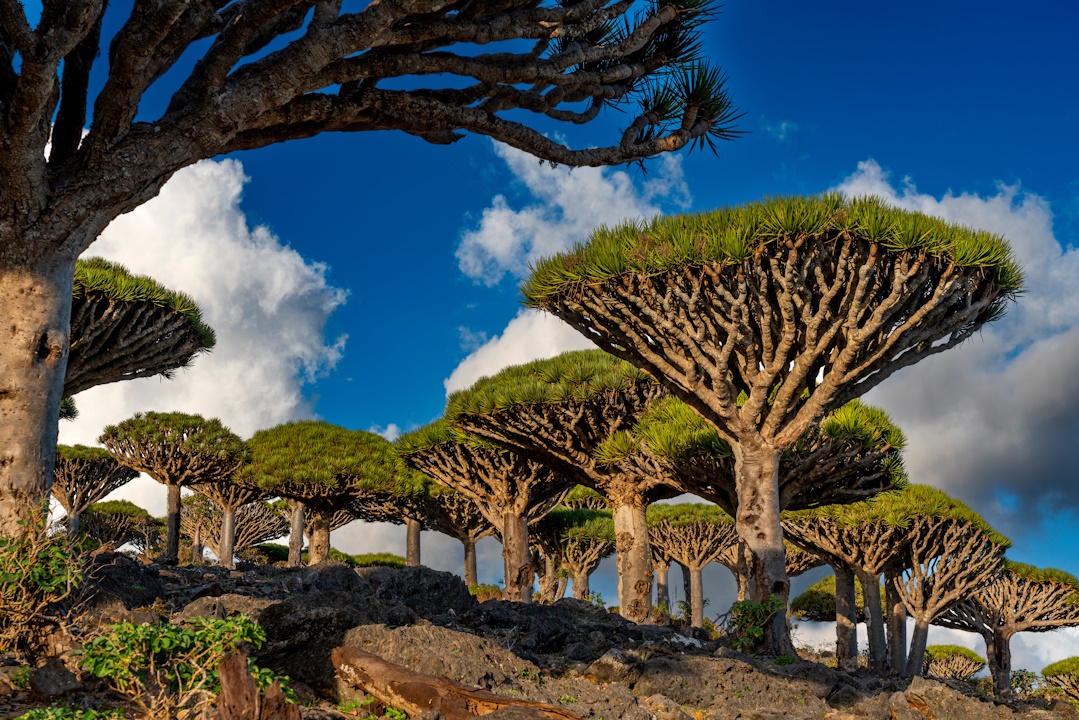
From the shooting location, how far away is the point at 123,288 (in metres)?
13.9

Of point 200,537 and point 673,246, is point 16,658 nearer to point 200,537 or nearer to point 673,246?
point 673,246

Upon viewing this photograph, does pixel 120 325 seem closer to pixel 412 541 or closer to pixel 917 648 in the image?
pixel 412 541

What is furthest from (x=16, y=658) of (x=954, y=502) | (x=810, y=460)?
(x=954, y=502)

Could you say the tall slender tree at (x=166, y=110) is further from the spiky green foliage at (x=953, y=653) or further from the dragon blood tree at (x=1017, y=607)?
the spiky green foliage at (x=953, y=653)

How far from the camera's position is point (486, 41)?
6.31 meters

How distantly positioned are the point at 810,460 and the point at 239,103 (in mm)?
10129

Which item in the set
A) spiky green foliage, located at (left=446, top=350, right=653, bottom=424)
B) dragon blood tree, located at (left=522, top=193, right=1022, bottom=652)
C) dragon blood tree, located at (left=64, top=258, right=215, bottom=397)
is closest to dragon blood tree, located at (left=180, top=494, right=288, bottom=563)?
dragon blood tree, located at (left=64, top=258, right=215, bottom=397)

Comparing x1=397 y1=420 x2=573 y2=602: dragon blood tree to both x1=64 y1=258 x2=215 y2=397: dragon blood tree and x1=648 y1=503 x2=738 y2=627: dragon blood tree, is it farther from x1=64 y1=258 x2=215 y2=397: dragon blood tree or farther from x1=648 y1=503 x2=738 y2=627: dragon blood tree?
x1=648 y1=503 x2=738 y2=627: dragon blood tree

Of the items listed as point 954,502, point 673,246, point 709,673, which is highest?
point 673,246

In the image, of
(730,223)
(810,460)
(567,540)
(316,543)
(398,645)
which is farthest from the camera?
(567,540)

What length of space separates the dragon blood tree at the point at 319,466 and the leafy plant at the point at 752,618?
16.5 metres

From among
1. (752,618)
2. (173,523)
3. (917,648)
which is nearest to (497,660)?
(752,618)

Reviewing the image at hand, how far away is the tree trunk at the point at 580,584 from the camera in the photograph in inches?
1155

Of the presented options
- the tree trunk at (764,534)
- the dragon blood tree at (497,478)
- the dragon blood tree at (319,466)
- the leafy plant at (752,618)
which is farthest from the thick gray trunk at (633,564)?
the dragon blood tree at (319,466)
